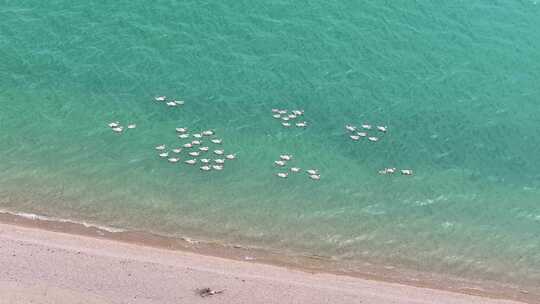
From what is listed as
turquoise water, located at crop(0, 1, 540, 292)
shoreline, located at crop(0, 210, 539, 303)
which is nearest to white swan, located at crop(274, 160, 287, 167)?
turquoise water, located at crop(0, 1, 540, 292)

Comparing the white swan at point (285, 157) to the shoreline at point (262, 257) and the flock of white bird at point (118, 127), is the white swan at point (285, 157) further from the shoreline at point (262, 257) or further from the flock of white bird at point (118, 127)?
the flock of white bird at point (118, 127)

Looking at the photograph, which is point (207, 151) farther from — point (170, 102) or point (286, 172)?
point (170, 102)

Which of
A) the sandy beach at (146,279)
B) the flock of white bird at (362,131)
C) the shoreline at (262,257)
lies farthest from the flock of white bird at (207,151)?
the sandy beach at (146,279)

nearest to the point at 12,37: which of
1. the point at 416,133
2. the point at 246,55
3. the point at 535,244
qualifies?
the point at 246,55

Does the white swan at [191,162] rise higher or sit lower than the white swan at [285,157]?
lower

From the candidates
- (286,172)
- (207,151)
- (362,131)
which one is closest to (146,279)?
(207,151)

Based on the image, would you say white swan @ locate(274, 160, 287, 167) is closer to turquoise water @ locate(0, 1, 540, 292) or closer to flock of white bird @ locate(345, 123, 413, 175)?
turquoise water @ locate(0, 1, 540, 292)

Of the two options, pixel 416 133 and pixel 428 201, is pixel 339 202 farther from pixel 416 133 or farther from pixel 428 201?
pixel 416 133
